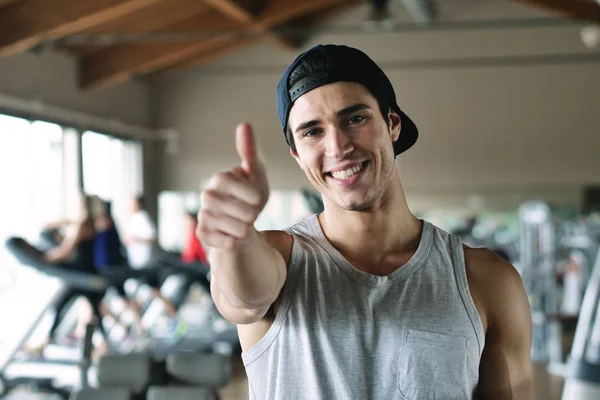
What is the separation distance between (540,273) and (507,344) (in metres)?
6.12

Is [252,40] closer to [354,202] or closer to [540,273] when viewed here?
[540,273]

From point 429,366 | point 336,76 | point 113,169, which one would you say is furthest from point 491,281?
point 113,169

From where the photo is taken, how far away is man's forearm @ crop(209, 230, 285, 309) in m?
0.95

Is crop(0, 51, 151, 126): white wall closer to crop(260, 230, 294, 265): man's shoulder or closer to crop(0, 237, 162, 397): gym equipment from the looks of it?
crop(0, 237, 162, 397): gym equipment

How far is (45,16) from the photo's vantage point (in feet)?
23.4

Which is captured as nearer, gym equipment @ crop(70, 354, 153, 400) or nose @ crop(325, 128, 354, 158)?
nose @ crop(325, 128, 354, 158)

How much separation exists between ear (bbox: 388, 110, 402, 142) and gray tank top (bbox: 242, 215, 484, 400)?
0.72 feet

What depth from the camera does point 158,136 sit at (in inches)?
472

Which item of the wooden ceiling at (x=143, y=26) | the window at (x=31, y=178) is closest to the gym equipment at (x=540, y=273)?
the wooden ceiling at (x=143, y=26)

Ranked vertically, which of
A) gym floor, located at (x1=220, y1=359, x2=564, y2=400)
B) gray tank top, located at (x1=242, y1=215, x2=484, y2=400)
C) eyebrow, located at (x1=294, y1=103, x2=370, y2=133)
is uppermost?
eyebrow, located at (x1=294, y1=103, x2=370, y2=133)

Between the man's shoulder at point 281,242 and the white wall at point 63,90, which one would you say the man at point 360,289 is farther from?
the white wall at point 63,90

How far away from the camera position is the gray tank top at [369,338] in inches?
41.6

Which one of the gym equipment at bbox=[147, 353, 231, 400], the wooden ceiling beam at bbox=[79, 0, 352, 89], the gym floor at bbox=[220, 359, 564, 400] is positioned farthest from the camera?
the wooden ceiling beam at bbox=[79, 0, 352, 89]

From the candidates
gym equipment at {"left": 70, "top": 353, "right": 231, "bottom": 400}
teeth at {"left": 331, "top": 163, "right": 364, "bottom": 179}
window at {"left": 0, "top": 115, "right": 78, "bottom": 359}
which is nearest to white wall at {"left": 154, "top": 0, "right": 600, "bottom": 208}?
window at {"left": 0, "top": 115, "right": 78, "bottom": 359}
